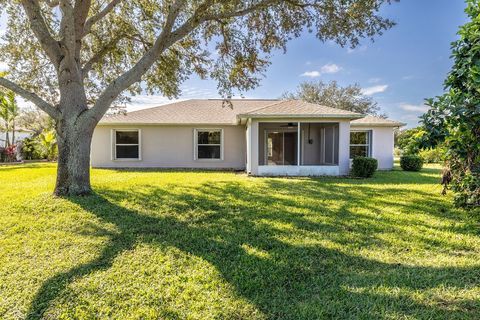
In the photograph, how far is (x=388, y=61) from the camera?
1864 cm

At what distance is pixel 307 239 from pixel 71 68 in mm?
7590

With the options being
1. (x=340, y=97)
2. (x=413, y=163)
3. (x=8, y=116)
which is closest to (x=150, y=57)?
(x=413, y=163)

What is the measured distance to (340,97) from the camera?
33.2 m

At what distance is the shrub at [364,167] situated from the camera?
12.5m

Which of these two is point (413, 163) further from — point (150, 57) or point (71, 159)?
point (71, 159)

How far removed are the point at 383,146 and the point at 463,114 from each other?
1306 centimetres

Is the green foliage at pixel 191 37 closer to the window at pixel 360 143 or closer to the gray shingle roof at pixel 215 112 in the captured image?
the gray shingle roof at pixel 215 112

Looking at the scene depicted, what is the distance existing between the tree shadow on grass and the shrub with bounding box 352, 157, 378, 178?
5245 mm

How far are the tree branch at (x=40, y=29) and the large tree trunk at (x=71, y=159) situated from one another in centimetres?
206

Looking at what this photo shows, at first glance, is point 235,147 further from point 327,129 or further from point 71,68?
point 71,68

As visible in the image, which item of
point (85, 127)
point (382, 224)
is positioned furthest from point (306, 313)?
point (85, 127)

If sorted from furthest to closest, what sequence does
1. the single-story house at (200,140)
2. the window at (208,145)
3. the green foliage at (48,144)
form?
the green foliage at (48,144), the window at (208,145), the single-story house at (200,140)

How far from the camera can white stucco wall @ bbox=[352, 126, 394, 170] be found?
16.5 metres

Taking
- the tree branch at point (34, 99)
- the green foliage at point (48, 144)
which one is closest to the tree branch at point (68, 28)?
the tree branch at point (34, 99)
